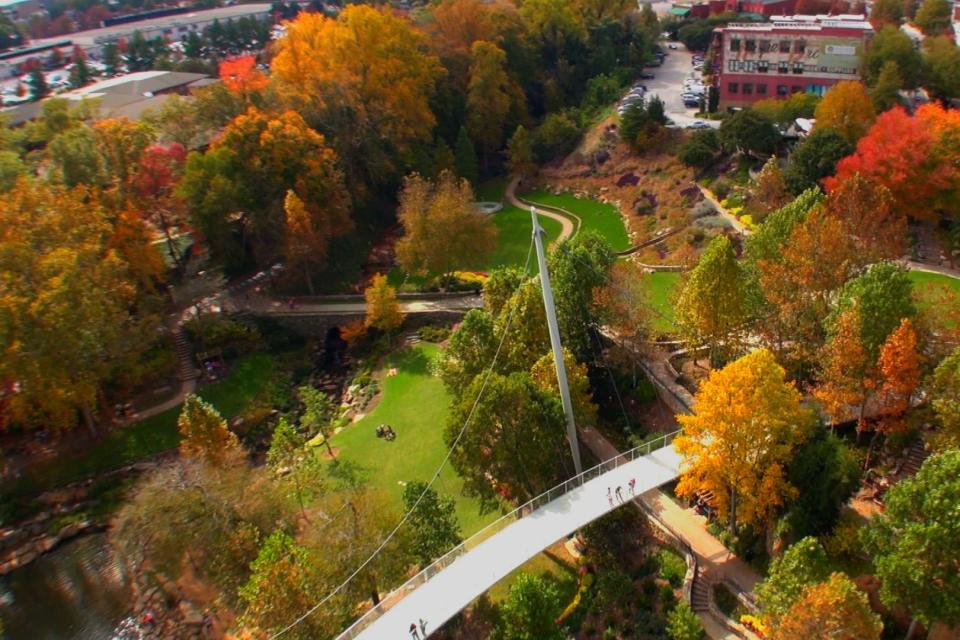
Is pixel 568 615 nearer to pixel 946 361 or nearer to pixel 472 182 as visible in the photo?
pixel 946 361

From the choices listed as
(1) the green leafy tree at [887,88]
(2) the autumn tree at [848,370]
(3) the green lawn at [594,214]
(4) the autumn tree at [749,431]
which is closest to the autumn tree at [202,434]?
(4) the autumn tree at [749,431]

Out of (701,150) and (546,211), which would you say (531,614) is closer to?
(546,211)

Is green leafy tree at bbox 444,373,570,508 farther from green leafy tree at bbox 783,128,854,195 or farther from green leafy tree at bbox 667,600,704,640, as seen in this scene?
green leafy tree at bbox 783,128,854,195

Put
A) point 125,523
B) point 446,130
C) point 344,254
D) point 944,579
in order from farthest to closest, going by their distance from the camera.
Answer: point 446,130 → point 344,254 → point 125,523 → point 944,579

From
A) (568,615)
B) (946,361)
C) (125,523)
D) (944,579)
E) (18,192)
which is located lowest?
(568,615)

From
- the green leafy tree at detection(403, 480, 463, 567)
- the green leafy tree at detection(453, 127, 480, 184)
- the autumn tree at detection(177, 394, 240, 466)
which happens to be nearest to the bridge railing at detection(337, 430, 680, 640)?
the green leafy tree at detection(403, 480, 463, 567)

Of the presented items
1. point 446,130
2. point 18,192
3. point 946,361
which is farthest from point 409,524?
point 446,130

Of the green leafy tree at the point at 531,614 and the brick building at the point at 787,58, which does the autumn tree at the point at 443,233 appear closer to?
the green leafy tree at the point at 531,614
